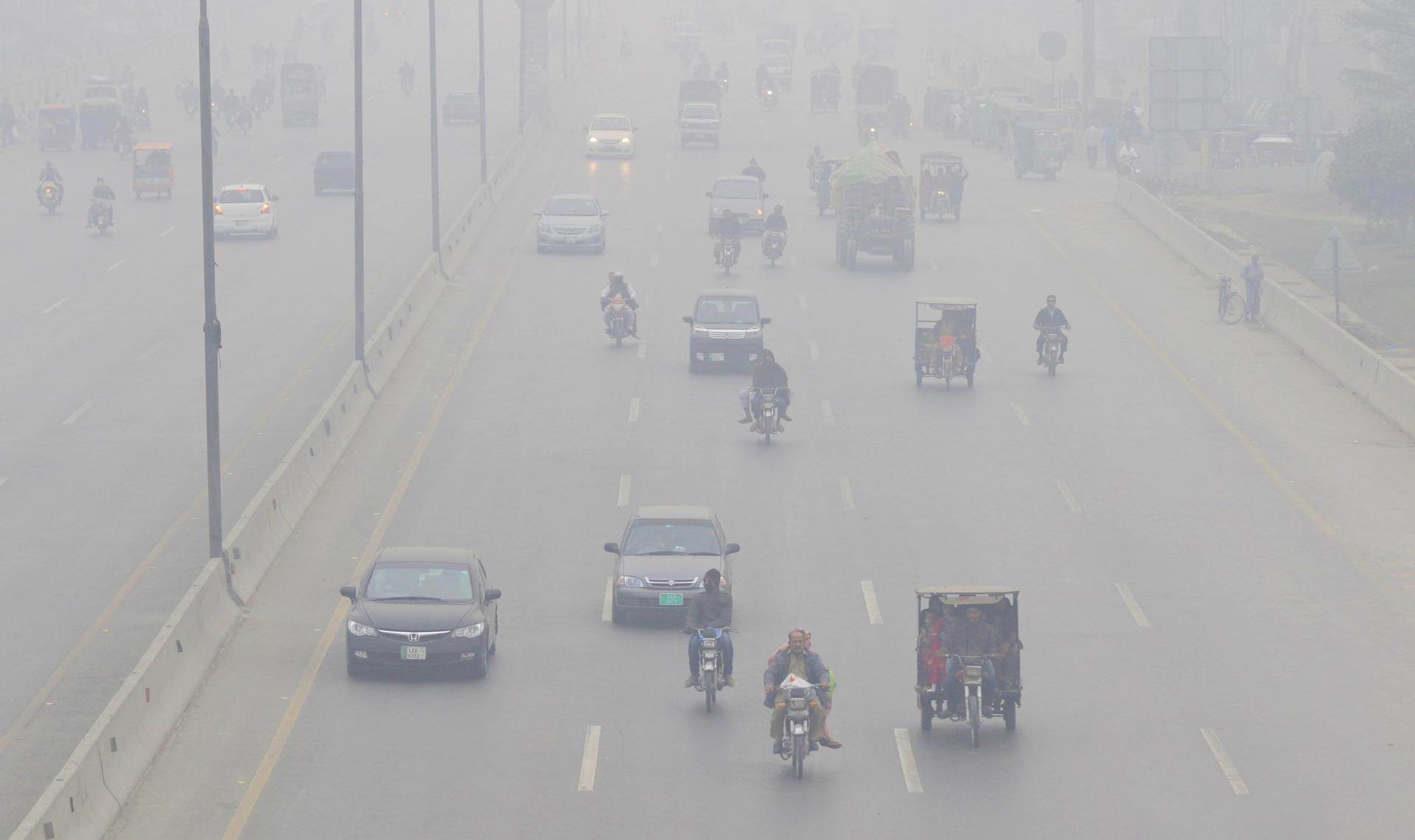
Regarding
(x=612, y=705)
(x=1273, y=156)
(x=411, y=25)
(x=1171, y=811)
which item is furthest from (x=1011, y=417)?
(x=411, y=25)

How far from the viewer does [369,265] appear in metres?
55.7

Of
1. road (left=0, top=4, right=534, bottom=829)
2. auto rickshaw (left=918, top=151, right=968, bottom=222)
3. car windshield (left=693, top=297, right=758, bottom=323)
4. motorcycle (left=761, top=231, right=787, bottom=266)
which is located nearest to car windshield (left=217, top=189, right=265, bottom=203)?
road (left=0, top=4, right=534, bottom=829)

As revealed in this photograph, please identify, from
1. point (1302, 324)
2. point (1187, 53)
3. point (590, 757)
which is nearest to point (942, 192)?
point (1187, 53)

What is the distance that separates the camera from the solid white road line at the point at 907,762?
19828 millimetres

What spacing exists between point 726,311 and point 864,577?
15484 mm

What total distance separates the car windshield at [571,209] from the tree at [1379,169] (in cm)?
1995

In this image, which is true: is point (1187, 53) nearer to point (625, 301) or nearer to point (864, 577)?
point (625, 301)

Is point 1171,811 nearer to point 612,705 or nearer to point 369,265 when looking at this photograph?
point 612,705

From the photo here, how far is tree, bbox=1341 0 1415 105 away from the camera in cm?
7306

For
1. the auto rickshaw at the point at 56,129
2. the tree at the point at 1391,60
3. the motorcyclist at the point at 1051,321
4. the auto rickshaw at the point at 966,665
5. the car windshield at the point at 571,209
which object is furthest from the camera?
the auto rickshaw at the point at 56,129

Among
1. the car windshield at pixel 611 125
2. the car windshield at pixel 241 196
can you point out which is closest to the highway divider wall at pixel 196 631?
the car windshield at pixel 241 196

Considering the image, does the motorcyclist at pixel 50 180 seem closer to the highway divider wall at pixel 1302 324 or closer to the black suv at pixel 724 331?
the black suv at pixel 724 331

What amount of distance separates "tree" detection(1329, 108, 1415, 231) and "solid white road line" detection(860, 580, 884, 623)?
105 ft

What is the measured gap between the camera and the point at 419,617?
23531 mm
